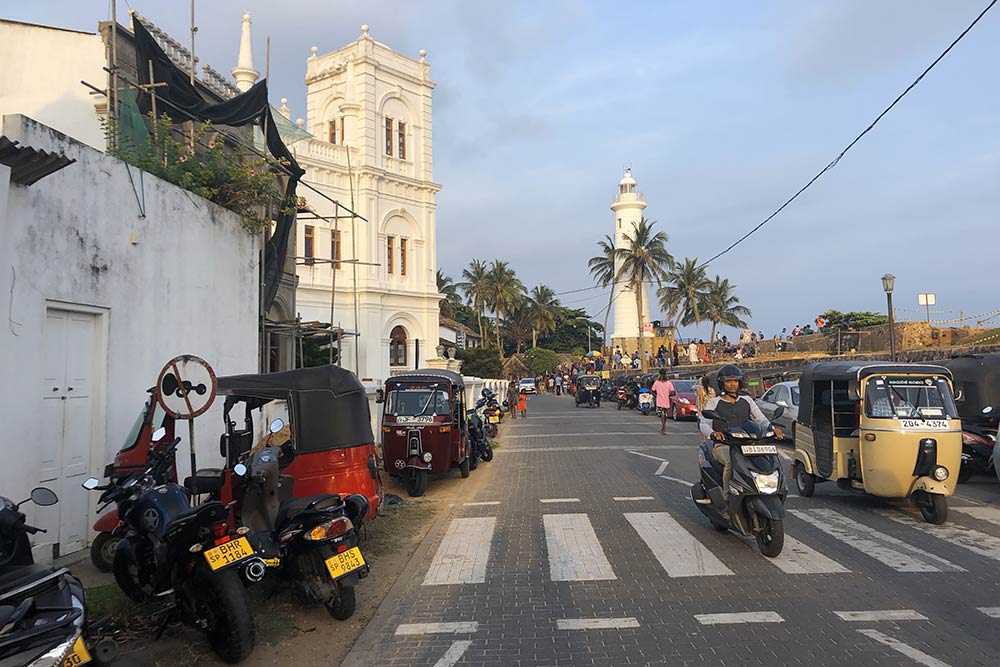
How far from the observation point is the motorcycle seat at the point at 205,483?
22.4ft

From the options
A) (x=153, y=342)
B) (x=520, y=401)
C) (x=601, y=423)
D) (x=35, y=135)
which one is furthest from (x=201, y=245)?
(x=520, y=401)

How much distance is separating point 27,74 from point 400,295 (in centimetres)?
2620

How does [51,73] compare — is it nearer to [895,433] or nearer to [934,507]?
[895,433]

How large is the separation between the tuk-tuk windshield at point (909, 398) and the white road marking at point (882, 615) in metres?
3.74

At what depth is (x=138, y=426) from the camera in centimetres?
748

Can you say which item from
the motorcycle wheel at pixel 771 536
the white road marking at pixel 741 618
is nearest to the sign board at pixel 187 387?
the white road marking at pixel 741 618

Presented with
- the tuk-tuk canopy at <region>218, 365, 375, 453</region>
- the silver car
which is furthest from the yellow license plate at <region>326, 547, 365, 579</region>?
the silver car

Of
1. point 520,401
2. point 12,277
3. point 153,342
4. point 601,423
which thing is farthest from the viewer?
point 520,401

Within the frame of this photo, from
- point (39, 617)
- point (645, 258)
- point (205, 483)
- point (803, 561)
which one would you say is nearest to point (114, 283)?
point (205, 483)

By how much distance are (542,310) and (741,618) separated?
240 feet

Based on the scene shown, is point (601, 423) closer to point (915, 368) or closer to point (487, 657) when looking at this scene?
point (915, 368)

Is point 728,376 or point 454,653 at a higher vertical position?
point 728,376

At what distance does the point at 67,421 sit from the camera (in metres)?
7.62

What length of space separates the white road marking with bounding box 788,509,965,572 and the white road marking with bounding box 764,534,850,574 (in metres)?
0.52
